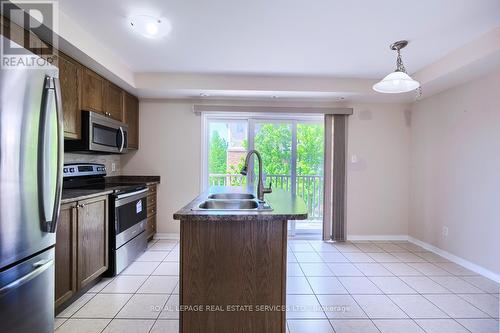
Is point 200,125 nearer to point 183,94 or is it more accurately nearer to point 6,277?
point 183,94

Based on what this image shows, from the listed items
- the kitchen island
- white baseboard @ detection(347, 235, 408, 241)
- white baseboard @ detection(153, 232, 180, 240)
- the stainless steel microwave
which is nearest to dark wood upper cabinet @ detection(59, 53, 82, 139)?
the stainless steel microwave

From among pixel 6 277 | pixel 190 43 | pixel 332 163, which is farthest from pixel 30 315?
pixel 332 163

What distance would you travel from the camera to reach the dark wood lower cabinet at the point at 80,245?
1.91 m

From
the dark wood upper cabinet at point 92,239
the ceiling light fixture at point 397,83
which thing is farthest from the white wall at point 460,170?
the dark wood upper cabinet at point 92,239

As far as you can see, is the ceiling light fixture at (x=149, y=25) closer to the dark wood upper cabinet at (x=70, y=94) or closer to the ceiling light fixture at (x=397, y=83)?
the dark wood upper cabinet at (x=70, y=94)

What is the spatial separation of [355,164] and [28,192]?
3.82 m

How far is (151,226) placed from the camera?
3.72 metres

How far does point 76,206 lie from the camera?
6.70ft

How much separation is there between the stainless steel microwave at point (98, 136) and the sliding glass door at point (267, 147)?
127 cm

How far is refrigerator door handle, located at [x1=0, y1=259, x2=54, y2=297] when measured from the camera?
123 centimetres

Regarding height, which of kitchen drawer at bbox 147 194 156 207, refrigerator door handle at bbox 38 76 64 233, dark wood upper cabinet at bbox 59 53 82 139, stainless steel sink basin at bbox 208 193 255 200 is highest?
dark wood upper cabinet at bbox 59 53 82 139

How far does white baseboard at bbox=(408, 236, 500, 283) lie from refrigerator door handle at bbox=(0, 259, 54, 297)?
12.7 ft

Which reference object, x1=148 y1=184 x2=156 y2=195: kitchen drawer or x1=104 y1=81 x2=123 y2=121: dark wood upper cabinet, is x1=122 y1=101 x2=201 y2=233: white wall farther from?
x1=104 y1=81 x2=123 y2=121: dark wood upper cabinet

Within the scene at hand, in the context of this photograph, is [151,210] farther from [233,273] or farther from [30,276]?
[233,273]
